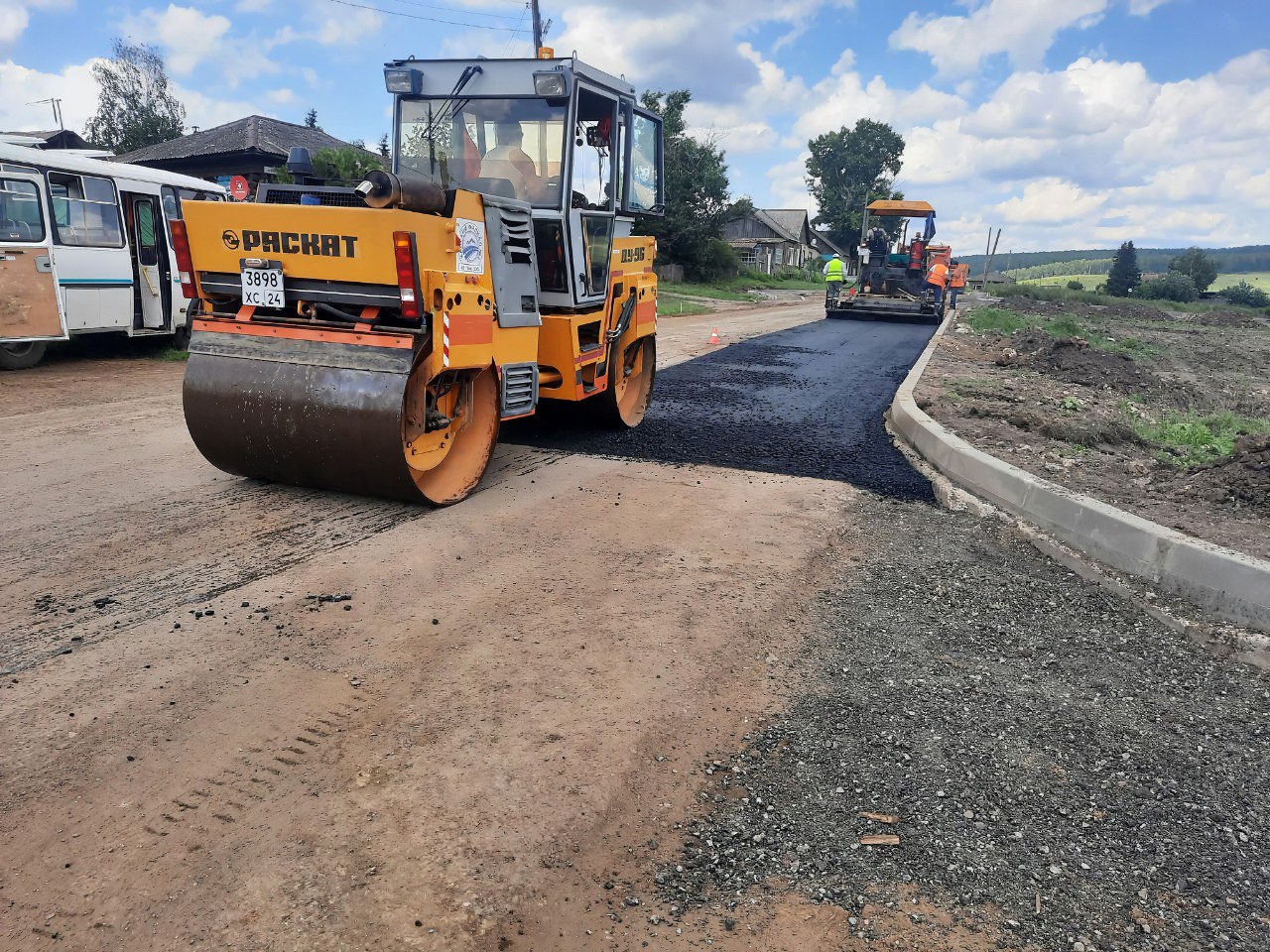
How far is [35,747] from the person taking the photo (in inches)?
108

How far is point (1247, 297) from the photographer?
157 ft

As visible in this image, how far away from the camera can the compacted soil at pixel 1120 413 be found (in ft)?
17.3

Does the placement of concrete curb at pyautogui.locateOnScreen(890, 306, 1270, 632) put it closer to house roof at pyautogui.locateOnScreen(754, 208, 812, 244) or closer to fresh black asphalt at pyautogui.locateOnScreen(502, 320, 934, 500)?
fresh black asphalt at pyautogui.locateOnScreen(502, 320, 934, 500)

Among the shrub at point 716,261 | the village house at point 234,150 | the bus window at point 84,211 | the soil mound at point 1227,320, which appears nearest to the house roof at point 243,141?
the village house at point 234,150

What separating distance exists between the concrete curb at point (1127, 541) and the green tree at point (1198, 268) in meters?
60.5

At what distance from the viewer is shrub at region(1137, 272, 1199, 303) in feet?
164

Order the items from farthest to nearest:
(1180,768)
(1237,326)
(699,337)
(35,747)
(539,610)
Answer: (1237,326) → (699,337) → (539,610) → (1180,768) → (35,747)

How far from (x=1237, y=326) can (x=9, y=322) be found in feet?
114

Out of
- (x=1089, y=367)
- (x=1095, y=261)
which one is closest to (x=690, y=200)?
(x=1089, y=367)

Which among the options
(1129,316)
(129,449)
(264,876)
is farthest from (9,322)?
(1129,316)

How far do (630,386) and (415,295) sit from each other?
149 inches

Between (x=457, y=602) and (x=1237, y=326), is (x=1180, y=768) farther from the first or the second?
(x=1237, y=326)

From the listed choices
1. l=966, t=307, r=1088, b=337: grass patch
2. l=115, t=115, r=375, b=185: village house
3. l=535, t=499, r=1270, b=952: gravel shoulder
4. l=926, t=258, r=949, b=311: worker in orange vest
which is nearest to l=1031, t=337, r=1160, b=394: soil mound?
l=966, t=307, r=1088, b=337: grass patch

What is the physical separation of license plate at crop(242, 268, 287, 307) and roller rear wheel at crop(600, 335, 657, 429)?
310 cm
